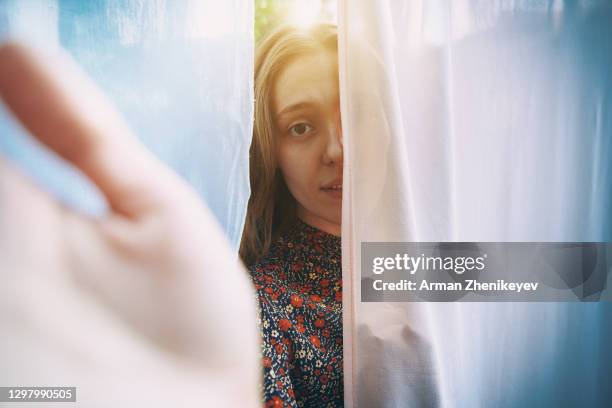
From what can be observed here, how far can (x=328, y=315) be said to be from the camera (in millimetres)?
1069

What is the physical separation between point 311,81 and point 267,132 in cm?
14

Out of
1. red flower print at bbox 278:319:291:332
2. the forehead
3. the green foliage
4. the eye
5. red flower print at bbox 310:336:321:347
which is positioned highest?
the green foliage

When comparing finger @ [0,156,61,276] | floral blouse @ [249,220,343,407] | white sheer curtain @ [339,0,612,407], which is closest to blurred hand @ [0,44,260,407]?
finger @ [0,156,61,276]

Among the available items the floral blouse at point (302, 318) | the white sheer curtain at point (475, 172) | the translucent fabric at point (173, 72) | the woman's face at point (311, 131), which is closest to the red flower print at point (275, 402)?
the floral blouse at point (302, 318)

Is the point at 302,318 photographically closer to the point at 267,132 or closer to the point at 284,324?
the point at 284,324

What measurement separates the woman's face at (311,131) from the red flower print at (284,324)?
0.26 m

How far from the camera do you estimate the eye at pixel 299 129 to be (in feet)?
3.60

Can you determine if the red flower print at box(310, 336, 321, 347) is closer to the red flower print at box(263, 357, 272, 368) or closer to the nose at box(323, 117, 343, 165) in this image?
the red flower print at box(263, 357, 272, 368)

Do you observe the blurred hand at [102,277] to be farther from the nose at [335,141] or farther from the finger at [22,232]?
the nose at [335,141]

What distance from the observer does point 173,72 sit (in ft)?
2.88

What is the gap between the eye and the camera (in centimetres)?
110

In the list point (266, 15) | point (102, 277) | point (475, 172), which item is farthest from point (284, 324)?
point (266, 15)

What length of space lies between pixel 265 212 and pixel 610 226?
73 centimetres

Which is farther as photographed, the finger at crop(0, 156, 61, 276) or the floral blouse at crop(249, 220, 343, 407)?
the floral blouse at crop(249, 220, 343, 407)
